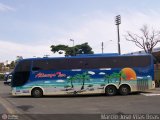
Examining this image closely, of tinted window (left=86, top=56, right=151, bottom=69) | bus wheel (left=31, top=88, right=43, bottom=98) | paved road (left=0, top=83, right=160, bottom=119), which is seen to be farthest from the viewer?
bus wheel (left=31, top=88, right=43, bottom=98)

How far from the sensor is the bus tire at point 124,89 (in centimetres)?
2964

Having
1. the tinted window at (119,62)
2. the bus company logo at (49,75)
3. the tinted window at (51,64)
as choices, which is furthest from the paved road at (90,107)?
the tinted window at (51,64)

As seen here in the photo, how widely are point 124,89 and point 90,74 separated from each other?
2752mm

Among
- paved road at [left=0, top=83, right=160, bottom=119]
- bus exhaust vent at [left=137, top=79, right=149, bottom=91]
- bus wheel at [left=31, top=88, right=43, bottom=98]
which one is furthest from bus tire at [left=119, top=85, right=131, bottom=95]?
bus wheel at [left=31, top=88, right=43, bottom=98]

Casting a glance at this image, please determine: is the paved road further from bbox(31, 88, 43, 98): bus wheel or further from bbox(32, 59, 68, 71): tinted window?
bbox(32, 59, 68, 71): tinted window

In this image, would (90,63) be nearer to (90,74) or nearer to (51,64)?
(90,74)

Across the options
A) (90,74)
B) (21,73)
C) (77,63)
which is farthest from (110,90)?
(21,73)

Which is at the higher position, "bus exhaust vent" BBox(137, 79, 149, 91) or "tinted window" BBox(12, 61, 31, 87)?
"tinted window" BBox(12, 61, 31, 87)

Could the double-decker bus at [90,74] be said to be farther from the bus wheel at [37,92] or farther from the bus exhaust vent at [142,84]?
the bus wheel at [37,92]

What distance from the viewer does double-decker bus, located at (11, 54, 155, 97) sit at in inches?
1164

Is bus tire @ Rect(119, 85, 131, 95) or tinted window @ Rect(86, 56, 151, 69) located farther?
bus tire @ Rect(119, 85, 131, 95)

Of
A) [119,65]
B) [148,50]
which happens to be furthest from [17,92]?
[148,50]

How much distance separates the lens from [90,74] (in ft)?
97.3

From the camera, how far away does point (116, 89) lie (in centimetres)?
2981
